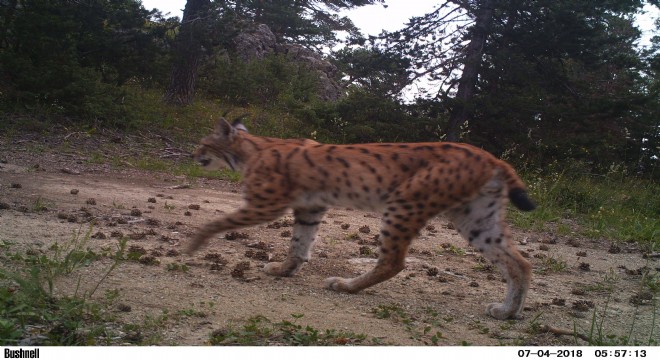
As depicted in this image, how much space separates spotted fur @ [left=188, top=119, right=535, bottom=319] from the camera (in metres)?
5.65

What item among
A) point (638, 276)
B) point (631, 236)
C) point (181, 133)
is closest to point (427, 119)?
point (181, 133)

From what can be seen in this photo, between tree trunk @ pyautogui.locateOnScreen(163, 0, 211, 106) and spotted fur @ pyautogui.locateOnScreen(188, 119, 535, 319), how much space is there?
12.3 m

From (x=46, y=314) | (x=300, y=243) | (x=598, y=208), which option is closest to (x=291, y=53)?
(x=598, y=208)

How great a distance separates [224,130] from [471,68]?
41.1 ft

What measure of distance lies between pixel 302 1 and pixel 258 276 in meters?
25.8

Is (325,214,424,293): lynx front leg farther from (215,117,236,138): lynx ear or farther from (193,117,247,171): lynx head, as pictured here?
(215,117,236,138): lynx ear

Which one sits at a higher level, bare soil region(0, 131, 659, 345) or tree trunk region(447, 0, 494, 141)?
tree trunk region(447, 0, 494, 141)

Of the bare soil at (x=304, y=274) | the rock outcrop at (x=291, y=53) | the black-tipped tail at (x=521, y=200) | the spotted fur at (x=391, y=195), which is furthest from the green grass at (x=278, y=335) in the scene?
the rock outcrop at (x=291, y=53)

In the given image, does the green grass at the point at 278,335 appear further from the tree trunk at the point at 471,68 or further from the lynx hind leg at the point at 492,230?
the tree trunk at the point at 471,68

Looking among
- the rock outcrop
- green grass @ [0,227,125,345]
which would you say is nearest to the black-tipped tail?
green grass @ [0,227,125,345]

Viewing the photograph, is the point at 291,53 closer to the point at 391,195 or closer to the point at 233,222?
the point at 233,222

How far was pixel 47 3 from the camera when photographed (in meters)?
15.6

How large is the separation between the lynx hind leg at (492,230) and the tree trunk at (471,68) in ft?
38.9

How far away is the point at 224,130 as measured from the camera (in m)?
7.33
